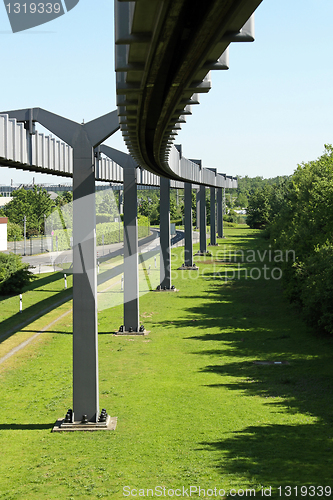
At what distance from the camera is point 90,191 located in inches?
471

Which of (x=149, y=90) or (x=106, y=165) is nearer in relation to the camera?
(x=149, y=90)

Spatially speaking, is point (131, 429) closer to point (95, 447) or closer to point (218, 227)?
point (95, 447)

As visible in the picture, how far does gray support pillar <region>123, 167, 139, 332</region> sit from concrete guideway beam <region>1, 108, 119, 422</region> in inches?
344

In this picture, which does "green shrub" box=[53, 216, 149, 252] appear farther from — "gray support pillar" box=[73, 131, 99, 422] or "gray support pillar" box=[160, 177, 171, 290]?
"gray support pillar" box=[73, 131, 99, 422]

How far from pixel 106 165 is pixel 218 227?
59117mm

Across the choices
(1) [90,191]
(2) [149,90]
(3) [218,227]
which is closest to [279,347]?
(1) [90,191]

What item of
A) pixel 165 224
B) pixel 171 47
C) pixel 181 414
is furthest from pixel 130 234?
pixel 171 47

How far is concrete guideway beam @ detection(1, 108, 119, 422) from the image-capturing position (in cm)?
1190

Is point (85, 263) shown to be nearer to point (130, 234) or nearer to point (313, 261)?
point (130, 234)

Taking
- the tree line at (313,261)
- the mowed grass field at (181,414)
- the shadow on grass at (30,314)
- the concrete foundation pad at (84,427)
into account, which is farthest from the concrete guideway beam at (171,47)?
Result: the shadow on grass at (30,314)

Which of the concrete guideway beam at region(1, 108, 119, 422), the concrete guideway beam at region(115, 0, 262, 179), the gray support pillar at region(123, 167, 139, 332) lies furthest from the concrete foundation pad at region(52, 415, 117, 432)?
the gray support pillar at region(123, 167, 139, 332)

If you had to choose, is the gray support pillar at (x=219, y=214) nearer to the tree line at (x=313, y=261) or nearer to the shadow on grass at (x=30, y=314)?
the tree line at (x=313, y=261)

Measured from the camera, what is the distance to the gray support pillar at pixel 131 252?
20922 millimetres

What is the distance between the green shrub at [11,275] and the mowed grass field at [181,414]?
8478mm
